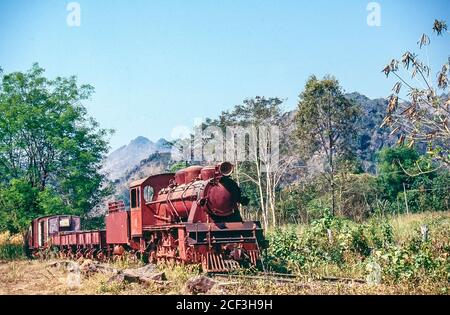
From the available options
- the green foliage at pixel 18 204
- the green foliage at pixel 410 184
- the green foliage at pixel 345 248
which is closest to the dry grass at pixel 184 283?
the green foliage at pixel 345 248

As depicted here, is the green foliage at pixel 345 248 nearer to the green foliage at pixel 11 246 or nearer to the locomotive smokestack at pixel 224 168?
the locomotive smokestack at pixel 224 168

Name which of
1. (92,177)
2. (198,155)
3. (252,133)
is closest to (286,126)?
(252,133)

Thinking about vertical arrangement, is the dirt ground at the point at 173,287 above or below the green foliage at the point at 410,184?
below

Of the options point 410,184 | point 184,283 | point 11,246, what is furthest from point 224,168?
point 410,184

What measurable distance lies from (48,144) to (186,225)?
1727 centimetres

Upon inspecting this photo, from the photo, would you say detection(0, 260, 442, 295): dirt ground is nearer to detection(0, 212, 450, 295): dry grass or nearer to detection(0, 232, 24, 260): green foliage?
detection(0, 212, 450, 295): dry grass

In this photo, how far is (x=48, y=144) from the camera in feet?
86.6

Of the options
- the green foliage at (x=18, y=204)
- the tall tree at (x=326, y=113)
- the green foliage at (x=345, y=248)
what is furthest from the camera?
the tall tree at (x=326, y=113)

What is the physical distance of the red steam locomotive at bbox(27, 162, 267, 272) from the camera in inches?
467

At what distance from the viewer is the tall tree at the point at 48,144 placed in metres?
25.2

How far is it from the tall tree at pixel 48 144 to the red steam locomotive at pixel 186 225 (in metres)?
7.55

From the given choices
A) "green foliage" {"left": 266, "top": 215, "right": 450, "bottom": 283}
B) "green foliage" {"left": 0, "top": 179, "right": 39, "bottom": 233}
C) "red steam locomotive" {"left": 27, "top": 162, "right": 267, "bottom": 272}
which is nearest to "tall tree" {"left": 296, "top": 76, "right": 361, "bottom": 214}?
"green foliage" {"left": 266, "top": 215, "right": 450, "bottom": 283}

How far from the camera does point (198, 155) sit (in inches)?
1495

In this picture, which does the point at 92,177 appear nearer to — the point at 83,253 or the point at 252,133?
the point at 83,253
